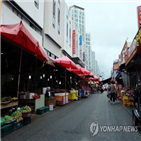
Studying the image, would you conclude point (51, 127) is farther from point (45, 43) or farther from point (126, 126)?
point (45, 43)

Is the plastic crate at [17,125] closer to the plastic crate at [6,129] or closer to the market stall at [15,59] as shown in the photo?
the plastic crate at [6,129]

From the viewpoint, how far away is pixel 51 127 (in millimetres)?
5688

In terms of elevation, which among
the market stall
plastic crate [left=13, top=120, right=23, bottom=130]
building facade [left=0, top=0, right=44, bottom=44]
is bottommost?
plastic crate [left=13, top=120, right=23, bottom=130]

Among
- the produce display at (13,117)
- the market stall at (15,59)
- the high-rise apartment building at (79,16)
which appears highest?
the high-rise apartment building at (79,16)

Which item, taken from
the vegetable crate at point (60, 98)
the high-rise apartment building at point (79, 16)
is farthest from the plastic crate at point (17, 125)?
the high-rise apartment building at point (79, 16)

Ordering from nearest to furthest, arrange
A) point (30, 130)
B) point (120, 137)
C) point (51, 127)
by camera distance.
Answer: point (120, 137) → point (30, 130) → point (51, 127)

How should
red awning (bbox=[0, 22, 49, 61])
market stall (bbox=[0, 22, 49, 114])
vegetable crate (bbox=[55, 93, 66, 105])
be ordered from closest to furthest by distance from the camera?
1. red awning (bbox=[0, 22, 49, 61])
2. market stall (bbox=[0, 22, 49, 114])
3. vegetable crate (bbox=[55, 93, 66, 105])

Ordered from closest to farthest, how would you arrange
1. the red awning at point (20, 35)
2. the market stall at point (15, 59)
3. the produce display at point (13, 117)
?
the produce display at point (13, 117)
the red awning at point (20, 35)
the market stall at point (15, 59)

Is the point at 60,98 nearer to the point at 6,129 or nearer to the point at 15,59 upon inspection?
the point at 15,59

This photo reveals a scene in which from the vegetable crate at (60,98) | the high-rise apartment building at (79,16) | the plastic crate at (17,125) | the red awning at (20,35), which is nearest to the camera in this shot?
the plastic crate at (17,125)

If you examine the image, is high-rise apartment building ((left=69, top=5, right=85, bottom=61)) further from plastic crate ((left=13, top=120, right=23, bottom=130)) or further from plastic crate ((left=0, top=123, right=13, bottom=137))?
plastic crate ((left=0, top=123, right=13, bottom=137))

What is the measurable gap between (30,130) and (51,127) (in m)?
0.83

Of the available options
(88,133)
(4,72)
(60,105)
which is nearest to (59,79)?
(60,105)

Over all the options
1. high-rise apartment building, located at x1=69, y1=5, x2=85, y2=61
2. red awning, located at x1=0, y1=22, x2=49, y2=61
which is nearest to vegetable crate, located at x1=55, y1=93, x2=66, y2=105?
red awning, located at x1=0, y1=22, x2=49, y2=61
